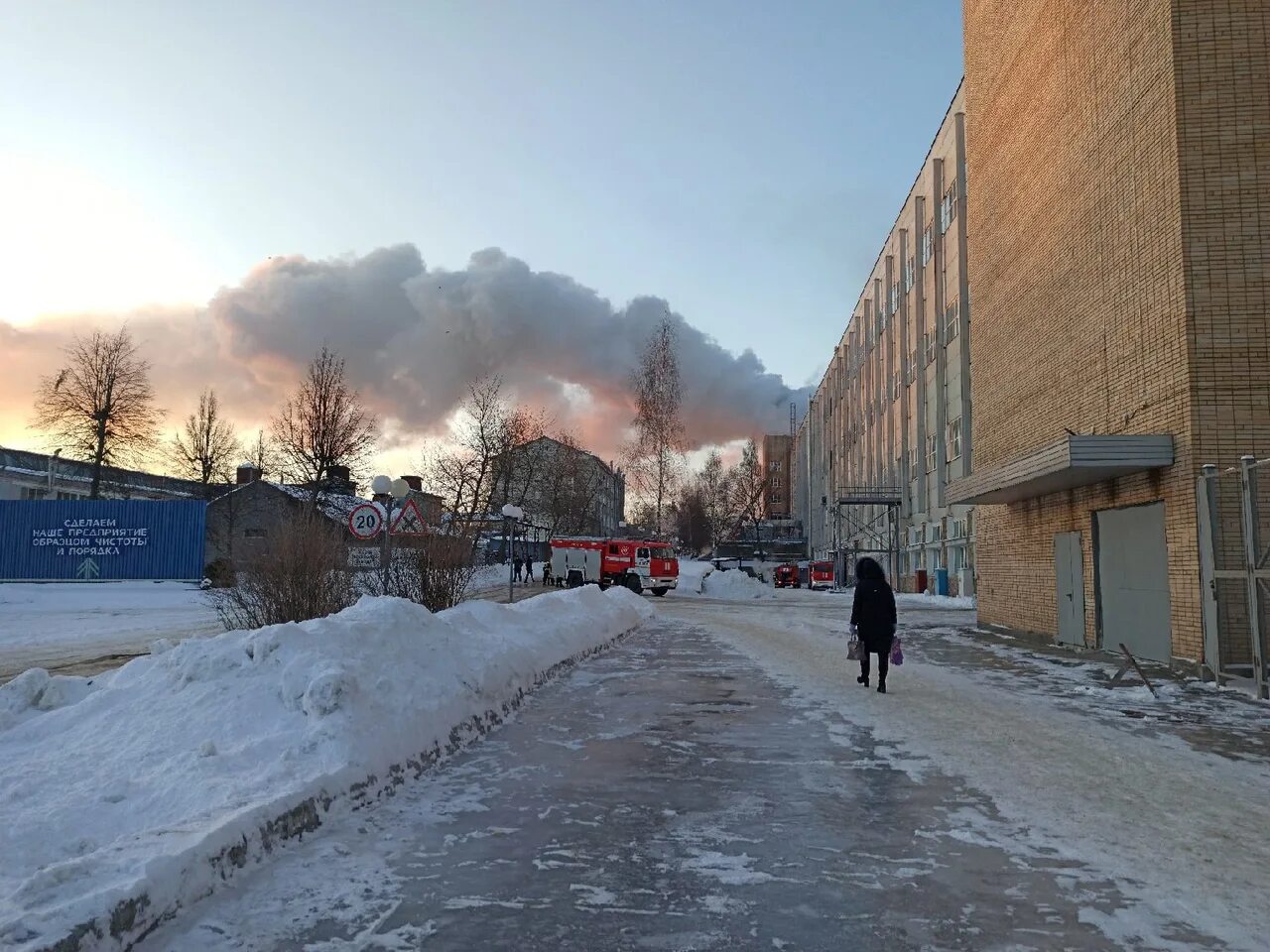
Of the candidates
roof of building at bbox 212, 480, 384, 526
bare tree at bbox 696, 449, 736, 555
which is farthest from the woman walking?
bare tree at bbox 696, 449, 736, 555

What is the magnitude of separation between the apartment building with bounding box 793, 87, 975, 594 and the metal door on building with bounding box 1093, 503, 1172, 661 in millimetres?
19751

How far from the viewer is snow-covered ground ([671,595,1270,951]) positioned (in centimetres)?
442

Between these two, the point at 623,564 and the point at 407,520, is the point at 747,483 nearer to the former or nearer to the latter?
the point at 623,564

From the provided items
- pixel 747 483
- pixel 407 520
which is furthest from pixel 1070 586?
pixel 747 483

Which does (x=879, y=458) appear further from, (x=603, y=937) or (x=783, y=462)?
(x=783, y=462)

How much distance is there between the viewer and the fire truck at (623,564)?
42.8 m

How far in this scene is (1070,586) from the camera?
16.9m

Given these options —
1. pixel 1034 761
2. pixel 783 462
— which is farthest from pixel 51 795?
pixel 783 462

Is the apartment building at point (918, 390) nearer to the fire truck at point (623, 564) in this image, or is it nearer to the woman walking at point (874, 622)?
the fire truck at point (623, 564)

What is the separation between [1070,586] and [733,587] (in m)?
27.5

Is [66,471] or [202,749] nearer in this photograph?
[202,749]

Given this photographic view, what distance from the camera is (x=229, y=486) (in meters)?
62.0

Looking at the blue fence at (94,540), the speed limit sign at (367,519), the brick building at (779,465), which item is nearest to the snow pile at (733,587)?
the blue fence at (94,540)

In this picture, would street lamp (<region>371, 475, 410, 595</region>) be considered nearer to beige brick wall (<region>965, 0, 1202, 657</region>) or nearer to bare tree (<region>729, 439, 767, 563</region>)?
beige brick wall (<region>965, 0, 1202, 657</region>)
